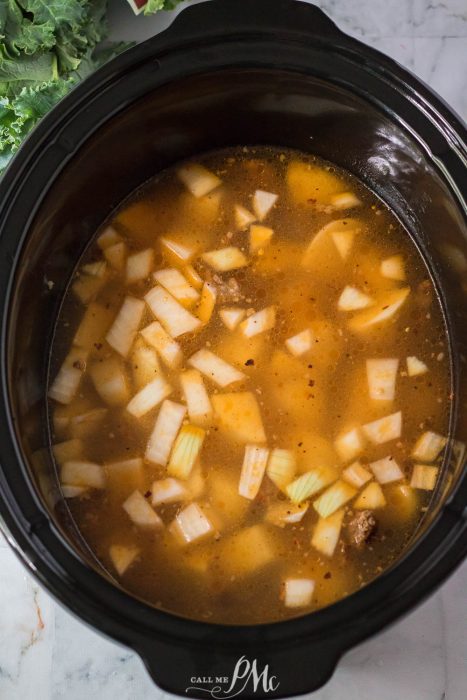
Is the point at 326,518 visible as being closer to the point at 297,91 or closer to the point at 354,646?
the point at 354,646

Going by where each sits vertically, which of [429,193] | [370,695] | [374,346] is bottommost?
[370,695]

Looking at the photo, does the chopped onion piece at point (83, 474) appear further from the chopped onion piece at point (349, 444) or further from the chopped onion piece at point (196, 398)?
the chopped onion piece at point (349, 444)

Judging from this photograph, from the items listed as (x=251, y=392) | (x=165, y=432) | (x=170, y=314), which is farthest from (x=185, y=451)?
(x=170, y=314)

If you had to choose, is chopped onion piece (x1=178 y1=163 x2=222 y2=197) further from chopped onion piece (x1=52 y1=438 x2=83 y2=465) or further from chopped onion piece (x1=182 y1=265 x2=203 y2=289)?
chopped onion piece (x1=52 y1=438 x2=83 y2=465)

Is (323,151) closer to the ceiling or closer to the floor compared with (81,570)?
closer to the ceiling

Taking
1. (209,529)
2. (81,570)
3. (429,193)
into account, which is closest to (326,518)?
(209,529)

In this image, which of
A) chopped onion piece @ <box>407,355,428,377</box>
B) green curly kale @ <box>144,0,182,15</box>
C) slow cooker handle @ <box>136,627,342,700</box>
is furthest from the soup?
green curly kale @ <box>144,0,182,15</box>

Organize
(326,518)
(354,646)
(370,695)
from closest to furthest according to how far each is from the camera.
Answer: (354,646), (326,518), (370,695)
